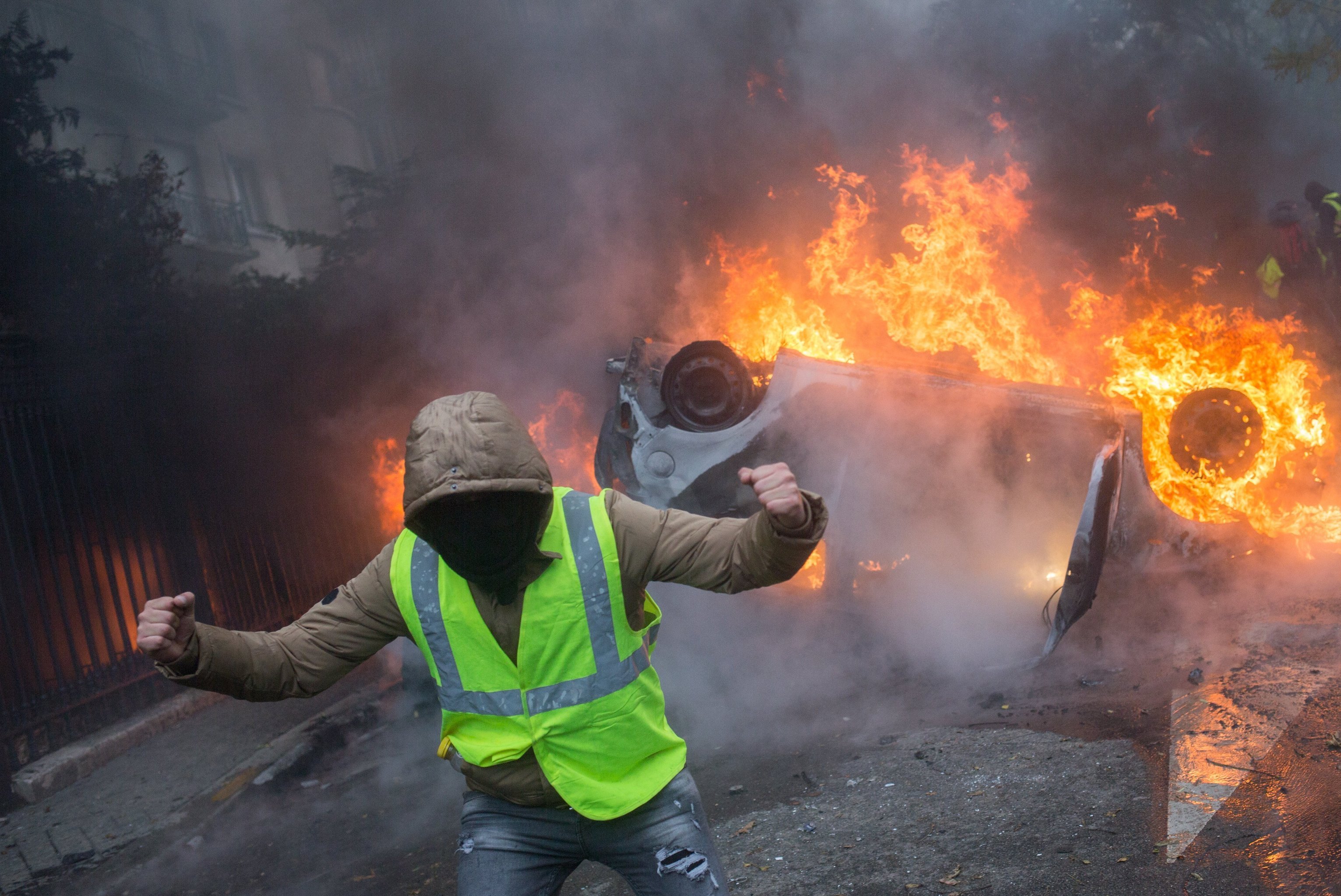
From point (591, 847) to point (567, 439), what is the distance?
7154mm

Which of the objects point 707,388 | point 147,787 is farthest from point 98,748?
point 707,388

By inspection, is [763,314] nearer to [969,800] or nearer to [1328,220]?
[969,800]

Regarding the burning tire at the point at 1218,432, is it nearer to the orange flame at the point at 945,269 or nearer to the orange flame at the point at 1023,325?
the orange flame at the point at 1023,325

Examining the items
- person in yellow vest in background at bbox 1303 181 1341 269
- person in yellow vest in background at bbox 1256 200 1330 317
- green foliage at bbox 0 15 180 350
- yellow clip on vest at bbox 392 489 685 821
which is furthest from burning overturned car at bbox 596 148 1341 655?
green foliage at bbox 0 15 180 350

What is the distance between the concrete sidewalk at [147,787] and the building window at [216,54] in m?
10.4

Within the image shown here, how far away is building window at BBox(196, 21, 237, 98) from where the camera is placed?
43.0ft

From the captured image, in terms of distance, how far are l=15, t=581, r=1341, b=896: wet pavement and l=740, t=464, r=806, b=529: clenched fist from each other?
1871 mm

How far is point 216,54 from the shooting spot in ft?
44.3

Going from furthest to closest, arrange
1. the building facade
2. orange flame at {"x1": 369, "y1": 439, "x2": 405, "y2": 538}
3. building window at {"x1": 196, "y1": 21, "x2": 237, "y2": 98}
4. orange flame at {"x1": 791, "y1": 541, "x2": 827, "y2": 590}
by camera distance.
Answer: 1. building window at {"x1": 196, "y1": 21, "x2": 237, "y2": 98}
2. the building facade
3. orange flame at {"x1": 369, "y1": 439, "x2": 405, "y2": 538}
4. orange flame at {"x1": 791, "y1": 541, "x2": 827, "y2": 590}

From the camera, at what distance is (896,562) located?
5.41 m

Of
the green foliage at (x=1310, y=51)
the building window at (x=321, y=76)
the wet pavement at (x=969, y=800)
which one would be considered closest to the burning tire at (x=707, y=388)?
the wet pavement at (x=969, y=800)

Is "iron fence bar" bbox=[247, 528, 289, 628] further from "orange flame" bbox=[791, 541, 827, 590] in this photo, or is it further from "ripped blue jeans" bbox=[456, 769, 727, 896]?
"ripped blue jeans" bbox=[456, 769, 727, 896]

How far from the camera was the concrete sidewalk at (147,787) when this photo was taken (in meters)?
4.82

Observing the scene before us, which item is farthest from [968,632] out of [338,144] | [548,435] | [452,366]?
[338,144]
